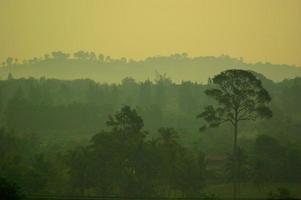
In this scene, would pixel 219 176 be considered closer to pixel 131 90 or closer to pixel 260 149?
pixel 260 149

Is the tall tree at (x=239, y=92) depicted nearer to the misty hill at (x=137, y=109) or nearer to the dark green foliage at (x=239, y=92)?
the dark green foliage at (x=239, y=92)

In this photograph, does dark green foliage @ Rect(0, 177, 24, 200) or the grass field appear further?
the grass field

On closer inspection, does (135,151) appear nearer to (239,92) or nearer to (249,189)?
(239,92)

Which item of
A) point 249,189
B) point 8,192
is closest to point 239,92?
point 249,189

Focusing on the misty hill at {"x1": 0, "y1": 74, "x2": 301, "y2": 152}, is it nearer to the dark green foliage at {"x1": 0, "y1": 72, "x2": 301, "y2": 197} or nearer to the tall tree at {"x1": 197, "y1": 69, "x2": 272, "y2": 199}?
the dark green foliage at {"x1": 0, "y1": 72, "x2": 301, "y2": 197}

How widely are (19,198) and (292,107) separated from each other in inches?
Answer: 4135

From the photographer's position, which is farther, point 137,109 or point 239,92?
point 137,109

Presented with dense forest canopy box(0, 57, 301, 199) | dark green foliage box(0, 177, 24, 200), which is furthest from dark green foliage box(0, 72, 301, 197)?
dark green foliage box(0, 177, 24, 200)

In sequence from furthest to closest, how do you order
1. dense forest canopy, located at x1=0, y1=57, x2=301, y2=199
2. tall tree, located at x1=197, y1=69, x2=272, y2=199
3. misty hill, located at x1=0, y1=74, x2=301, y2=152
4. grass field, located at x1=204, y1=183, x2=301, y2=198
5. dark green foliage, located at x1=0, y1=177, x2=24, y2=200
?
misty hill, located at x1=0, y1=74, x2=301, y2=152 → grass field, located at x1=204, y1=183, x2=301, y2=198 → tall tree, located at x1=197, y1=69, x2=272, y2=199 → dense forest canopy, located at x1=0, y1=57, x2=301, y2=199 → dark green foliage, located at x1=0, y1=177, x2=24, y2=200

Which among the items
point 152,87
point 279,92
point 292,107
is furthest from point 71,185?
point 152,87

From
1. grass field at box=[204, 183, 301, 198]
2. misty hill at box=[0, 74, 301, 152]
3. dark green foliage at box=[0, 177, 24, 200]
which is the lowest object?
grass field at box=[204, 183, 301, 198]

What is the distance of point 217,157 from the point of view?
246 ft

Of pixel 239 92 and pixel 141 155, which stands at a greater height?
pixel 239 92

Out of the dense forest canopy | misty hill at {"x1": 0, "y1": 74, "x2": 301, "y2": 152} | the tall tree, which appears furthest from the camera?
misty hill at {"x1": 0, "y1": 74, "x2": 301, "y2": 152}
